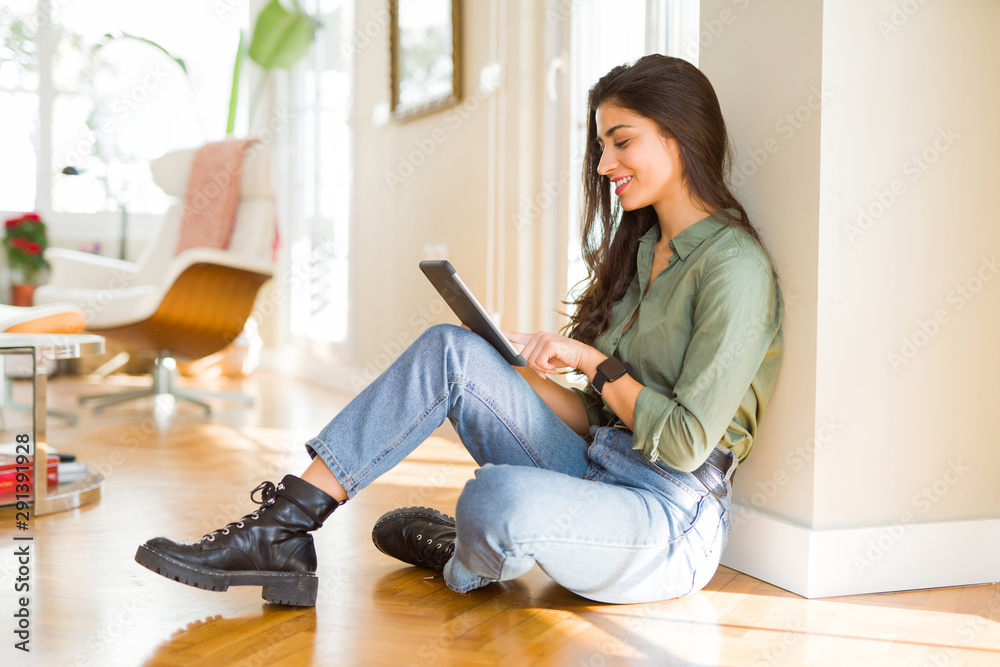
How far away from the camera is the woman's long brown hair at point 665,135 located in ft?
4.86

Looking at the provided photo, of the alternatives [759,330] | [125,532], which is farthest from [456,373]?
[125,532]

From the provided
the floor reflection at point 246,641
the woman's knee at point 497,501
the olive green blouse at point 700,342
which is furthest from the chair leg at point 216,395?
the woman's knee at point 497,501

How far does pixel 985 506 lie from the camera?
1.64 m

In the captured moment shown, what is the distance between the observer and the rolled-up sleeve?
4.34 feet

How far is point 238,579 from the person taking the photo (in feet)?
4.44

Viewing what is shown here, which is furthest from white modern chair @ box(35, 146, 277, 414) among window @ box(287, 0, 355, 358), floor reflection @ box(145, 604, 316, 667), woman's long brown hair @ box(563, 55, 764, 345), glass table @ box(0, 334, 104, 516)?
floor reflection @ box(145, 604, 316, 667)

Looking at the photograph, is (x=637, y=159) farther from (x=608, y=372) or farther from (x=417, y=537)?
(x=417, y=537)

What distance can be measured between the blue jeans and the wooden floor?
0.08 meters

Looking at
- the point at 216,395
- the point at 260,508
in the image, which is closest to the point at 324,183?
the point at 216,395

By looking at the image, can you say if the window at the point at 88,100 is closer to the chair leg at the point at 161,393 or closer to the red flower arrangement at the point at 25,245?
the red flower arrangement at the point at 25,245

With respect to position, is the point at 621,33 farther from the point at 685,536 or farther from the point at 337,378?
the point at 337,378

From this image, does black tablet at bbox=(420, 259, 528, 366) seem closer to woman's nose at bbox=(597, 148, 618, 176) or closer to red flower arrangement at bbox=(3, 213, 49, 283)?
woman's nose at bbox=(597, 148, 618, 176)

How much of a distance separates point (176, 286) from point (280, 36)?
2.05 metres

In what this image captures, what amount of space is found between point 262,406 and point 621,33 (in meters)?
2.26
